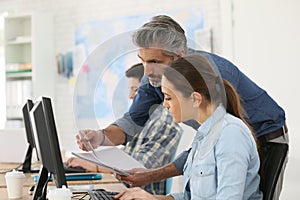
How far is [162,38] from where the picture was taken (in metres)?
1.75

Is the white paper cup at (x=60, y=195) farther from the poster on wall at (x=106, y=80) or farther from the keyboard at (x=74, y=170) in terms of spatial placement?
the keyboard at (x=74, y=170)

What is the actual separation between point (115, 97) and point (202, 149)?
47cm

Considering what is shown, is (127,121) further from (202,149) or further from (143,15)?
(143,15)

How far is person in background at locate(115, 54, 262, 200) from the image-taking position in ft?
4.96

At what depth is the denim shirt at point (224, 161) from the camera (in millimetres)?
1501

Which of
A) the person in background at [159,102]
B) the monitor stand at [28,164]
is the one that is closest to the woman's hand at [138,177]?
the person in background at [159,102]

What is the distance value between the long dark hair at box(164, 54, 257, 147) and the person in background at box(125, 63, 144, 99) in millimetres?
269

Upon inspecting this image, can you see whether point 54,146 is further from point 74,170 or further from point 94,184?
point 74,170

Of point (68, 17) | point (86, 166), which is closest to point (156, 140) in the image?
point (86, 166)

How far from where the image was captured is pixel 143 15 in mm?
4766

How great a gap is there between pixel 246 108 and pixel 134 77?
42 cm

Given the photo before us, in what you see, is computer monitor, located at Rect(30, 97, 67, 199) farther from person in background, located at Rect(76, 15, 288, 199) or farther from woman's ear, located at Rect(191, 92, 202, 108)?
woman's ear, located at Rect(191, 92, 202, 108)

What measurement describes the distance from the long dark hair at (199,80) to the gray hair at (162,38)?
9 centimetres

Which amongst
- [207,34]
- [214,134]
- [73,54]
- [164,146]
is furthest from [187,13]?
[214,134]
